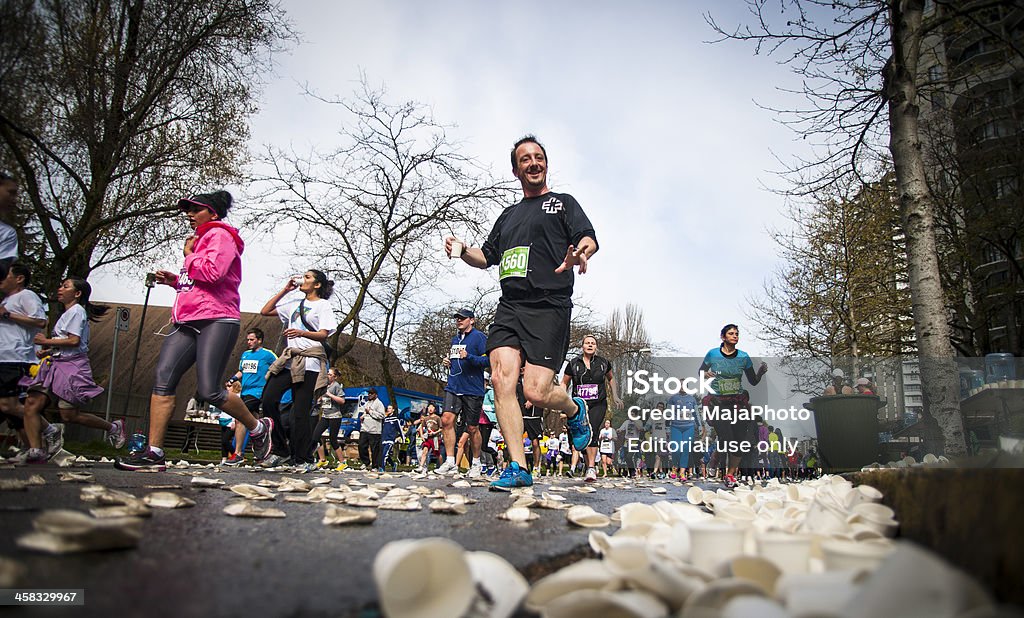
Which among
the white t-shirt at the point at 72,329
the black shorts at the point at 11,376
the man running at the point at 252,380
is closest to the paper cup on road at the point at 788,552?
the black shorts at the point at 11,376

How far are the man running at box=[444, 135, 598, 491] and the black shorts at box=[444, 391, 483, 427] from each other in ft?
15.2

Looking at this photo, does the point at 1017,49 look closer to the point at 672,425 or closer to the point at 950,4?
the point at 950,4

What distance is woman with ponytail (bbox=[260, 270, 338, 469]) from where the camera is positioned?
23.4 ft

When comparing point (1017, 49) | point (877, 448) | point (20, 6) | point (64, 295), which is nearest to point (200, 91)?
point (64, 295)

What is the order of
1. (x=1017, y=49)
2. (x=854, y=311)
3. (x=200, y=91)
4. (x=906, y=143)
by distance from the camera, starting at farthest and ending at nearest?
1. (x=854, y=311)
2. (x=200, y=91)
3. (x=906, y=143)
4. (x=1017, y=49)

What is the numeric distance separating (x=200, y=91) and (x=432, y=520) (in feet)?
28.9

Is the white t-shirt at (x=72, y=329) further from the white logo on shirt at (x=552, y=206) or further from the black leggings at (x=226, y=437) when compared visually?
the white logo on shirt at (x=552, y=206)

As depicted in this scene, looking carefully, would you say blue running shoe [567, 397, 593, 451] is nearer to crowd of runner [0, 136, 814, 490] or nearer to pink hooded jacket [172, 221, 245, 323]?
crowd of runner [0, 136, 814, 490]

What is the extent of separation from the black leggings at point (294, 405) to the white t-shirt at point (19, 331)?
223 cm

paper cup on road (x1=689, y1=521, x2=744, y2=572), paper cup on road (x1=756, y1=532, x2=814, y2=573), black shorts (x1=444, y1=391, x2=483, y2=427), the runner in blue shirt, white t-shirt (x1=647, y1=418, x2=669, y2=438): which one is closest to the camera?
paper cup on road (x1=756, y1=532, x2=814, y2=573)

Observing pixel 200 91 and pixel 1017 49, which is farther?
pixel 200 91

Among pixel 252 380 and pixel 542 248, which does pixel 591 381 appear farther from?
pixel 542 248

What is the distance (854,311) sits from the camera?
61.7 feet

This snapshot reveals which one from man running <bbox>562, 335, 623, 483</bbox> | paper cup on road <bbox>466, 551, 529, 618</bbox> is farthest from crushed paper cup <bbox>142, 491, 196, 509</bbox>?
man running <bbox>562, 335, 623, 483</bbox>
